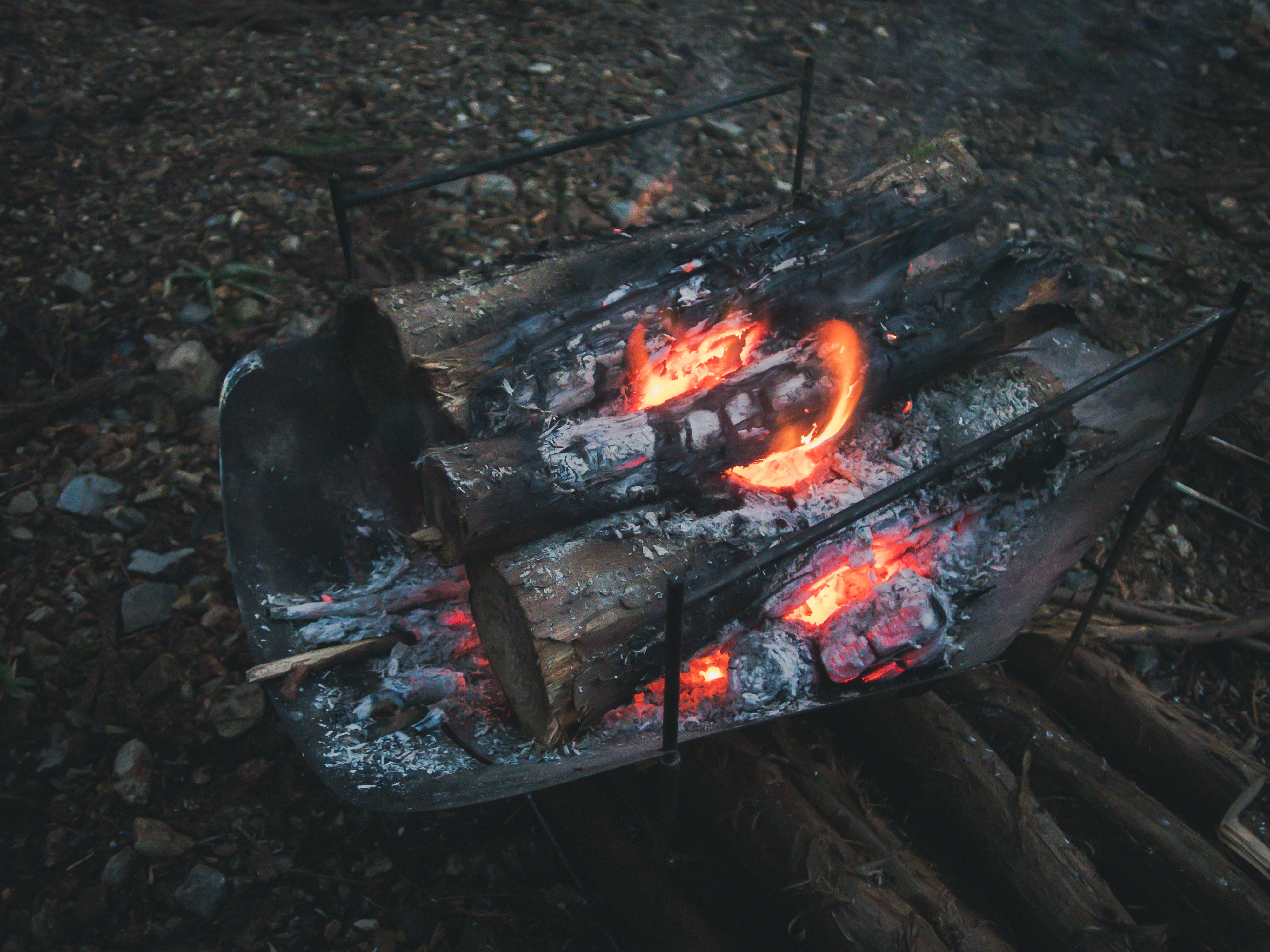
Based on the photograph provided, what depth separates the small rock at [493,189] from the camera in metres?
4.06

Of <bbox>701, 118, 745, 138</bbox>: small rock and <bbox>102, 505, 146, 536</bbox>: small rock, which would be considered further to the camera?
<bbox>701, 118, 745, 138</bbox>: small rock

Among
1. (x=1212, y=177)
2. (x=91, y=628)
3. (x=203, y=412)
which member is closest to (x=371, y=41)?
(x=203, y=412)

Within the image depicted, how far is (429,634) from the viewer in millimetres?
2119

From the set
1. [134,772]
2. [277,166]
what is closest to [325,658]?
[134,772]

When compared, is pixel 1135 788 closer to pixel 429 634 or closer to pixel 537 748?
pixel 537 748

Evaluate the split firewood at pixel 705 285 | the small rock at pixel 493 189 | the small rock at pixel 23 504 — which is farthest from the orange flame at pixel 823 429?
the small rock at pixel 23 504

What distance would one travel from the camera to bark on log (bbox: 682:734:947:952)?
69.2 inches

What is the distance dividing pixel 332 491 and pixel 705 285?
4.16 ft

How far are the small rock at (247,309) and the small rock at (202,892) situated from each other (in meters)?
2.23

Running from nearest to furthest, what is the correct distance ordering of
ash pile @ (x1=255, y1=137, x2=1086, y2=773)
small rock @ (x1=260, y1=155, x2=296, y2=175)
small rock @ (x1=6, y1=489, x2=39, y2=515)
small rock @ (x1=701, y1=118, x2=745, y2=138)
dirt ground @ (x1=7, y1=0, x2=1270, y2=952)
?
ash pile @ (x1=255, y1=137, x2=1086, y2=773), dirt ground @ (x1=7, y1=0, x2=1270, y2=952), small rock @ (x1=6, y1=489, x2=39, y2=515), small rock @ (x1=260, y1=155, x2=296, y2=175), small rock @ (x1=701, y1=118, x2=745, y2=138)

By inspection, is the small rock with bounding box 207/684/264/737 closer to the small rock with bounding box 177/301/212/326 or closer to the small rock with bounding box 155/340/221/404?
the small rock with bounding box 155/340/221/404

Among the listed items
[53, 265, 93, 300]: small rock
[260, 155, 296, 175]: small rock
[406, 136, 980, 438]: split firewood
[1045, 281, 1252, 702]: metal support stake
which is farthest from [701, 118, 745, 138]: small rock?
[53, 265, 93, 300]: small rock

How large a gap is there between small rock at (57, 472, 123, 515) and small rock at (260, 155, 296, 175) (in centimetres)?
189

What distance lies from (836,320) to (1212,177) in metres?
4.02
